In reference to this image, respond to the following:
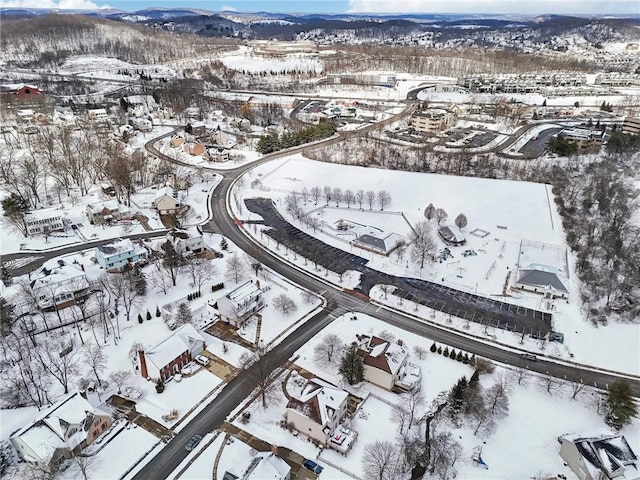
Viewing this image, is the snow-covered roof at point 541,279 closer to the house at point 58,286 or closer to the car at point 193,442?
the car at point 193,442

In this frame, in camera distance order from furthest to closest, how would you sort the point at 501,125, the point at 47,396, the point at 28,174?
1. the point at 501,125
2. the point at 28,174
3. the point at 47,396

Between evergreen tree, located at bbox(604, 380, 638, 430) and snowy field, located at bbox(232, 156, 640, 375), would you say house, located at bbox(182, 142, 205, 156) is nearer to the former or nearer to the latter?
snowy field, located at bbox(232, 156, 640, 375)

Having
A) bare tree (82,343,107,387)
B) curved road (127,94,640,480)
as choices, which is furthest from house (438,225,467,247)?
bare tree (82,343,107,387)

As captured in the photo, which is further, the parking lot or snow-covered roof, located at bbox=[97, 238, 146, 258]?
snow-covered roof, located at bbox=[97, 238, 146, 258]

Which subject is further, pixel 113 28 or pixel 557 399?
pixel 113 28

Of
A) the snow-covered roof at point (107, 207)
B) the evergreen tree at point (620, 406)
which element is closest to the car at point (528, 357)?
the evergreen tree at point (620, 406)

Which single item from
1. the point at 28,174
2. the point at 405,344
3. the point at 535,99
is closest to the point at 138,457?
the point at 405,344

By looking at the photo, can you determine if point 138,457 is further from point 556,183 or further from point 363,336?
point 556,183
